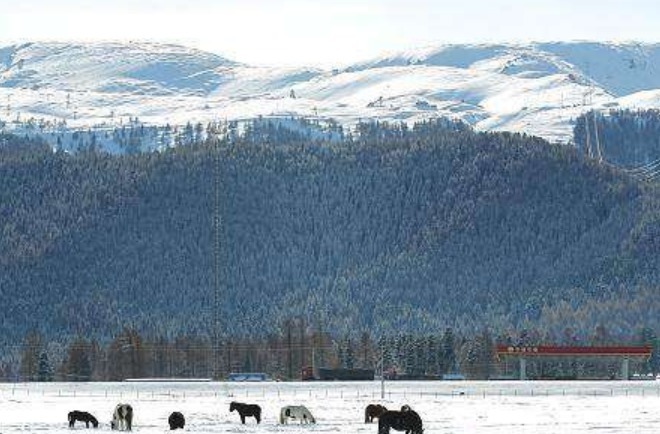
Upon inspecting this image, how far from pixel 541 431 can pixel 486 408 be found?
91.0ft

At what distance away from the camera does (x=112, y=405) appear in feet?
459

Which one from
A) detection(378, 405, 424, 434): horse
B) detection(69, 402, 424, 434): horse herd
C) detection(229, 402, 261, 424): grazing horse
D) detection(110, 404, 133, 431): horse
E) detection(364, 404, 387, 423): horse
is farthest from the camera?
detection(229, 402, 261, 424): grazing horse

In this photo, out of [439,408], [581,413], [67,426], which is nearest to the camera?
[67,426]

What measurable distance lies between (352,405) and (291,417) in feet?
75.5

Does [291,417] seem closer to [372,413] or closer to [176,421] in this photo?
[372,413]

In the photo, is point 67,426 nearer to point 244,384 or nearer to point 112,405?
point 112,405

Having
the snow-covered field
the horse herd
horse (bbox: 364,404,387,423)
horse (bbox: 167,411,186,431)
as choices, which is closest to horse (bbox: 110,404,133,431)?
the horse herd

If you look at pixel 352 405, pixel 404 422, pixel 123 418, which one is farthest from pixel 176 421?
pixel 352 405

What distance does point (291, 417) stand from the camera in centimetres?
11381

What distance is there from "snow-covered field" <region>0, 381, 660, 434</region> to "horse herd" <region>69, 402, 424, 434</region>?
77 cm

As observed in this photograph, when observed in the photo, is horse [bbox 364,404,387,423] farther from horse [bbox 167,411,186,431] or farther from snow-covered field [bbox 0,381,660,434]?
horse [bbox 167,411,186,431]

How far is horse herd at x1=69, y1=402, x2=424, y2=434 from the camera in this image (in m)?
98.8

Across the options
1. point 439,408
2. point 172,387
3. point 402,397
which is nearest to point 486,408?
point 439,408

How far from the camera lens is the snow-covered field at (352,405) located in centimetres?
10788
